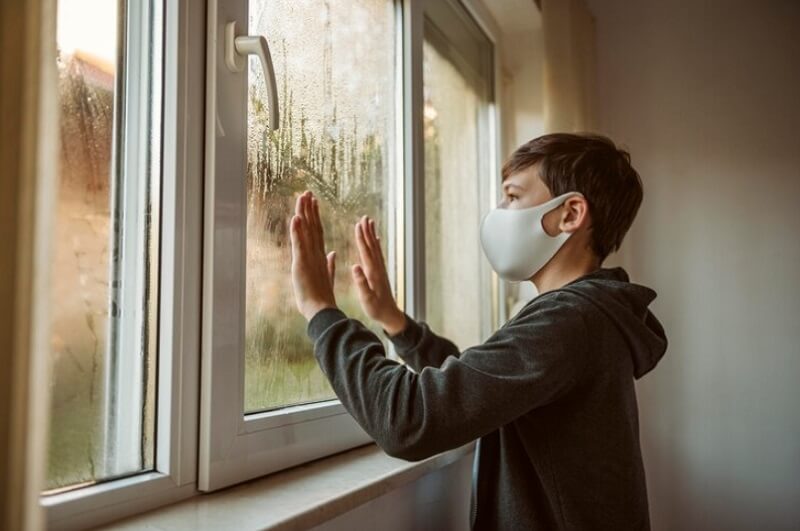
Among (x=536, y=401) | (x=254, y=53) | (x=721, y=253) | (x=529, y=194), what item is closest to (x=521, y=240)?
(x=529, y=194)

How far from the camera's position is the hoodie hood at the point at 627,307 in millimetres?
1007

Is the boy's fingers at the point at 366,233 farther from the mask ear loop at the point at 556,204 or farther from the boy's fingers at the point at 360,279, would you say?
the mask ear loop at the point at 556,204

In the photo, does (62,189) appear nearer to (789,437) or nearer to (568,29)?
(568,29)

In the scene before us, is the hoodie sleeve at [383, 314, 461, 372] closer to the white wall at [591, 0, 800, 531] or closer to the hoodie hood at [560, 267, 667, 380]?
the hoodie hood at [560, 267, 667, 380]

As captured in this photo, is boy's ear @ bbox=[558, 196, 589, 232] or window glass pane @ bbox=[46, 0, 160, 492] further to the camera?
boy's ear @ bbox=[558, 196, 589, 232]

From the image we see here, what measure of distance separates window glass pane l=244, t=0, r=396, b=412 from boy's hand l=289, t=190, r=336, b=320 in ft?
0.41

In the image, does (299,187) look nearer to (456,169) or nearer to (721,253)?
(456,169)

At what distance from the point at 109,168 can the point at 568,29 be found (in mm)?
1471

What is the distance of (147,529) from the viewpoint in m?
0.78

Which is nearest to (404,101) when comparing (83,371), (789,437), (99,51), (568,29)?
(568,29)

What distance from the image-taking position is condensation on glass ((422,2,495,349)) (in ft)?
5.92

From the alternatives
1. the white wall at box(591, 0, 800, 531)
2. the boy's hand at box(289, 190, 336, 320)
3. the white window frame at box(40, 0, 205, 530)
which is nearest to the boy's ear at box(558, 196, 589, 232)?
the boy's hand at box(289, 190, 336, 320)

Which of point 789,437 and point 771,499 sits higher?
point 789,437

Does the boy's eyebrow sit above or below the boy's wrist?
above
